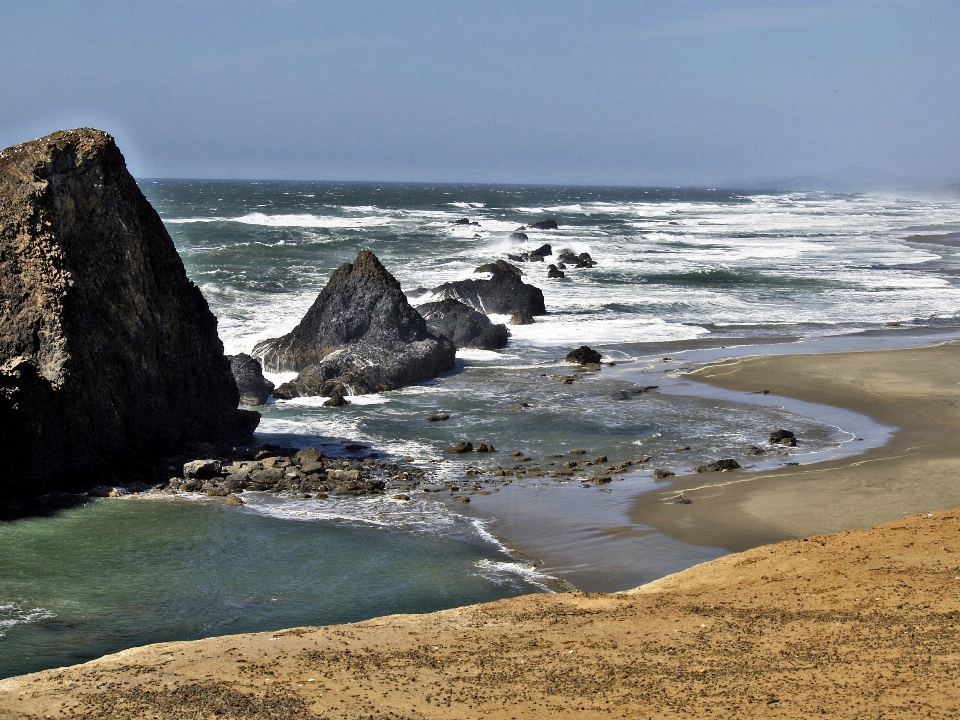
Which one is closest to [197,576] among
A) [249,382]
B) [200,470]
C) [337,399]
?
[200,470]

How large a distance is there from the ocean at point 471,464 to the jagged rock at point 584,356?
0.40m

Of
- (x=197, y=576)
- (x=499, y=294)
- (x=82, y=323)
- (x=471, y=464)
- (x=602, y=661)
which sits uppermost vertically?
(x=82, y=323)

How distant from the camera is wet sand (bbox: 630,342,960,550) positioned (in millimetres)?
14523

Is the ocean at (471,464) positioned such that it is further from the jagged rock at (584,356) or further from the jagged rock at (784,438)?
the jagged rock at (584,356)

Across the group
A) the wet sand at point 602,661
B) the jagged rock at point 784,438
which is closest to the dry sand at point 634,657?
the wet sand at point 602,661

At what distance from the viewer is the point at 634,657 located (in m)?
8.90

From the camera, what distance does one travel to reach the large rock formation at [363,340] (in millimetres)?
24734

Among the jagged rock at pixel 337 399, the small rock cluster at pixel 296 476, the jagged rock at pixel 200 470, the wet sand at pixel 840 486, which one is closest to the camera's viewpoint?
the wet sand at pixel 840 486

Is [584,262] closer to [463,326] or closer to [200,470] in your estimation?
[463,326]

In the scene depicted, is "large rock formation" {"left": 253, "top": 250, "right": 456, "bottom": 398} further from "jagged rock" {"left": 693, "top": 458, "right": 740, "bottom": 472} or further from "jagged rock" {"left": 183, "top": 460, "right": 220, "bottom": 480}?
"jagged rock" {"left": 693, "top": 458, "right": 740, "bottom": 472}

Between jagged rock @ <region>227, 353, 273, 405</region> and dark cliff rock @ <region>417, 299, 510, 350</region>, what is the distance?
729 centimetres

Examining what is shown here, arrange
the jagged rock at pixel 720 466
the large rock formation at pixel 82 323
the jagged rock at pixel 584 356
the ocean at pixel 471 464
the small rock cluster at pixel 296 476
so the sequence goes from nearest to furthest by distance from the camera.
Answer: the ocean at pixel 471 464 → the large rock formation at pixel 82 323 → the small rock cluster at pixel 296 476 → the jagged rock at pixel 720 466 → the jagged rock at pixel 584 356

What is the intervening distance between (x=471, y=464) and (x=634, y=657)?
9.09 meters

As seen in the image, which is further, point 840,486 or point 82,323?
point 82,323
